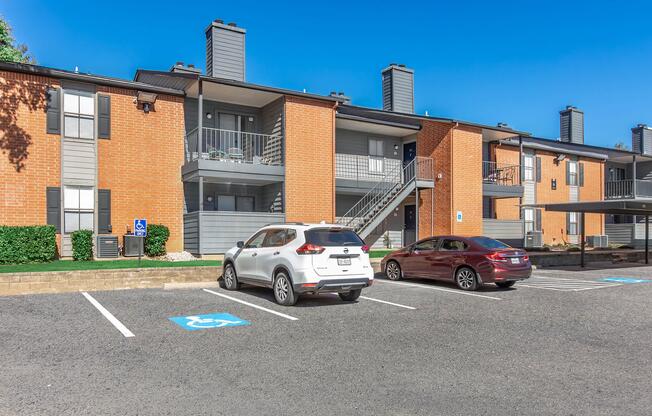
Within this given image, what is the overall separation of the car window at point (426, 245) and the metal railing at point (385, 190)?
566 cm

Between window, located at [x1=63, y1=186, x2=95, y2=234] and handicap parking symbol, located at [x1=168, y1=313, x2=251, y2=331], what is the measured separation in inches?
387

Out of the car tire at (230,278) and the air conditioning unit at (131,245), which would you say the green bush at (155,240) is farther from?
the car tire at (230,278)

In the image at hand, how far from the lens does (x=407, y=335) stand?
7656 millimetres

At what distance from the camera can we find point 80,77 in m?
16.8

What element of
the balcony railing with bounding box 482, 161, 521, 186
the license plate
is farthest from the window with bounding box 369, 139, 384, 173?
the license plate

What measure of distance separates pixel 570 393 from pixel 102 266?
12.3 metres

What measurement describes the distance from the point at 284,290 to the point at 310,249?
41.8 inches

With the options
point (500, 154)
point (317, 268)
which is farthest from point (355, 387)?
point (500, 154)

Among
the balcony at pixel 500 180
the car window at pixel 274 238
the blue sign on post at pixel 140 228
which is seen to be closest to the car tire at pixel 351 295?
the car window at pixel 274 238

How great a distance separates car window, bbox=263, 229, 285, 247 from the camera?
34.8 feet

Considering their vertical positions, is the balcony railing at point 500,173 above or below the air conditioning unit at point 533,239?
above

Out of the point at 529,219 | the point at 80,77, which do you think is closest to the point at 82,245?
the point at 80,77

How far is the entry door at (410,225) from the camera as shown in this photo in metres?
25.0

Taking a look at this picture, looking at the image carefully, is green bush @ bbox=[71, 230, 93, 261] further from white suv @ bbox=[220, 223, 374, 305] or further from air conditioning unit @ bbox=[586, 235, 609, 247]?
air conditioning unit @ bbox=[586, 235, 609, 247]
